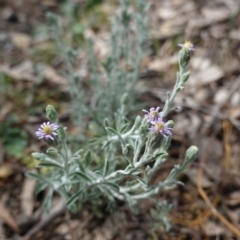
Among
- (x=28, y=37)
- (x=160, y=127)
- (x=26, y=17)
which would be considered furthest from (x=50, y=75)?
(x=160, y=127)

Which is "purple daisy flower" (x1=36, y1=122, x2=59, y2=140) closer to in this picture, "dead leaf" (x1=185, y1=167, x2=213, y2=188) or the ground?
the ground

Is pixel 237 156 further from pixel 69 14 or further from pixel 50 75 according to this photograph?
pixel 69 14

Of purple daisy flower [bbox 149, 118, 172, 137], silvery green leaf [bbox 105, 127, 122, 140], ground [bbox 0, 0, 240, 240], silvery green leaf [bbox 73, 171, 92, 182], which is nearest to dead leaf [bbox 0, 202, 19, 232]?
ground [bbox 0, 0, 240, 240]

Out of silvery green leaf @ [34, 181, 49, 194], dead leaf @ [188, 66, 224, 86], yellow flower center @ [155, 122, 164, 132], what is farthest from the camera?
dead leaf @ [188, 66, 224, 86]

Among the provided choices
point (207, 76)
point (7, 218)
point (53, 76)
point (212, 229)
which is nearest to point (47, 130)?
point (7, 218)

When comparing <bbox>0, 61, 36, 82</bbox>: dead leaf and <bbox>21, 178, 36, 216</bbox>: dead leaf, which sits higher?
<bbox>0, 61, 36, 82</bbox>: dead leaf
